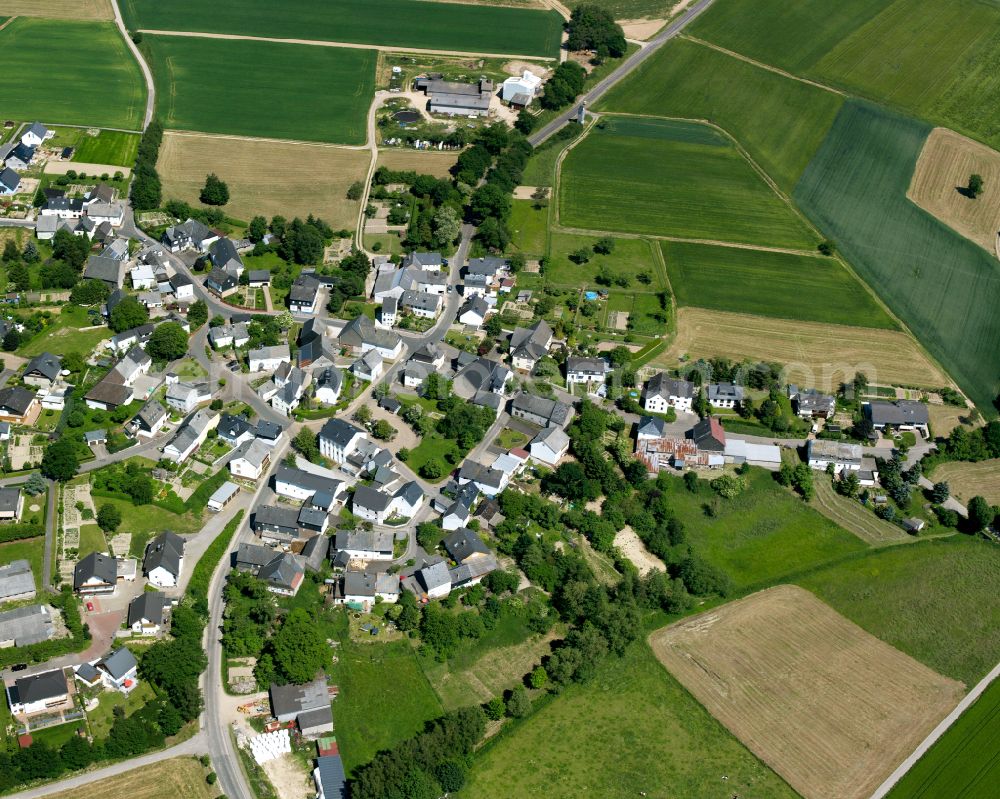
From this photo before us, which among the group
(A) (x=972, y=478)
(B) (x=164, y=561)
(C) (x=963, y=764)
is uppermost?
(A) (x=972, y=478)

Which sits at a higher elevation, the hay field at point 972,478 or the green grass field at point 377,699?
the hay field at point 972,478

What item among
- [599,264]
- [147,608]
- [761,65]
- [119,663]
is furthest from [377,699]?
[761,65]

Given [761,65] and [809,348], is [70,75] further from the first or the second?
[809,348]

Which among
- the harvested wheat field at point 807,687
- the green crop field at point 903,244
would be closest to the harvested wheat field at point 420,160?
the green crop field at point 903,244

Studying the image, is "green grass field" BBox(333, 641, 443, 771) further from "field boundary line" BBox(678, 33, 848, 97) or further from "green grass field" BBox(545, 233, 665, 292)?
"field boundary line" BBox(678, 33, 848, 97)

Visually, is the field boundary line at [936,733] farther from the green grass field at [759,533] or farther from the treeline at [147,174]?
the treeline at [147,174]

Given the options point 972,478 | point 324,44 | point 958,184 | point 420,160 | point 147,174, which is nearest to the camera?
point 972,478
